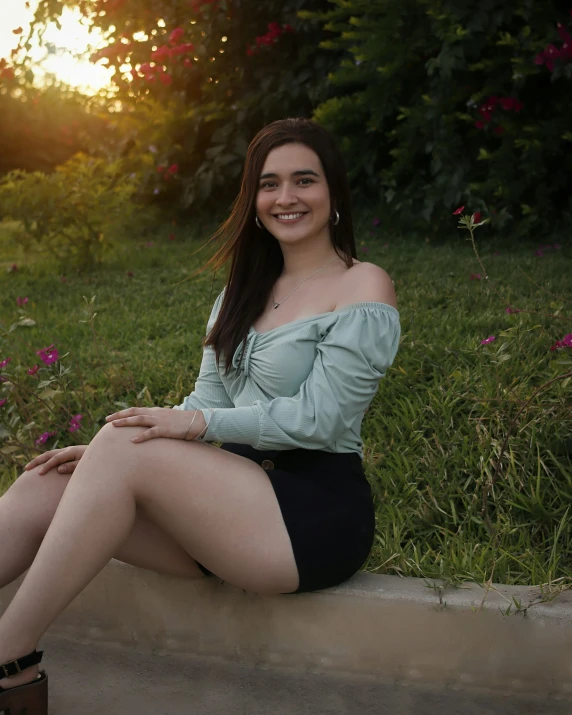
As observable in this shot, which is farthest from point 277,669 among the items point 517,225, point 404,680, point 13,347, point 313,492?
point 517,225

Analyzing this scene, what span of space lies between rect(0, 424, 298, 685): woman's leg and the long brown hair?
1.51 ft

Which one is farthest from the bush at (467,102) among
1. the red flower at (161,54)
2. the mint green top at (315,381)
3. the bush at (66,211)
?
the mint green top at (315,381)

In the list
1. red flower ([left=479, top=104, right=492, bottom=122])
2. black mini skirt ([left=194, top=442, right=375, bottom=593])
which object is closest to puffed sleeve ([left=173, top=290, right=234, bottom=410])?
black mini skirt ([left=194, top=442, right=375, bottom=593])

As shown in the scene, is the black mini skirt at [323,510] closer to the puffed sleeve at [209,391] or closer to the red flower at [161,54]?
the puffed sleeve at [209,391]

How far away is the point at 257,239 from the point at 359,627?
3.88 feet

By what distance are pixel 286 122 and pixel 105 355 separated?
1.96 meters

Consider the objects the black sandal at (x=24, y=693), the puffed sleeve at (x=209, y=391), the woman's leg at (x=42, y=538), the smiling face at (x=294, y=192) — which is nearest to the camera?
the black sandal at (x=24, y=693)

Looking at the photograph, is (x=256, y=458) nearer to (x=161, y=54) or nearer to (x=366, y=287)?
(x=366, y=287)

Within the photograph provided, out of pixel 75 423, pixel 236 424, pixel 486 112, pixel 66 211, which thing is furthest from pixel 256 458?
pixel 66 211

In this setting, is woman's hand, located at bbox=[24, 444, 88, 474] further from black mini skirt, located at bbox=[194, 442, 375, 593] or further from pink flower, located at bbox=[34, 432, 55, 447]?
pink flower, located at bbox=[34, 432, 55, 447]

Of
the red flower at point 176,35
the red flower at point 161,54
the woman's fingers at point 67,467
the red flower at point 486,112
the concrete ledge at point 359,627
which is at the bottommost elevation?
the concrete ledge at point 359,627

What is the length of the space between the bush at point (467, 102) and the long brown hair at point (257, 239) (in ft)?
9.90

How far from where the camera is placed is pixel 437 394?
3.17 m

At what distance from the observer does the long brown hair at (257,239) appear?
250 cm
